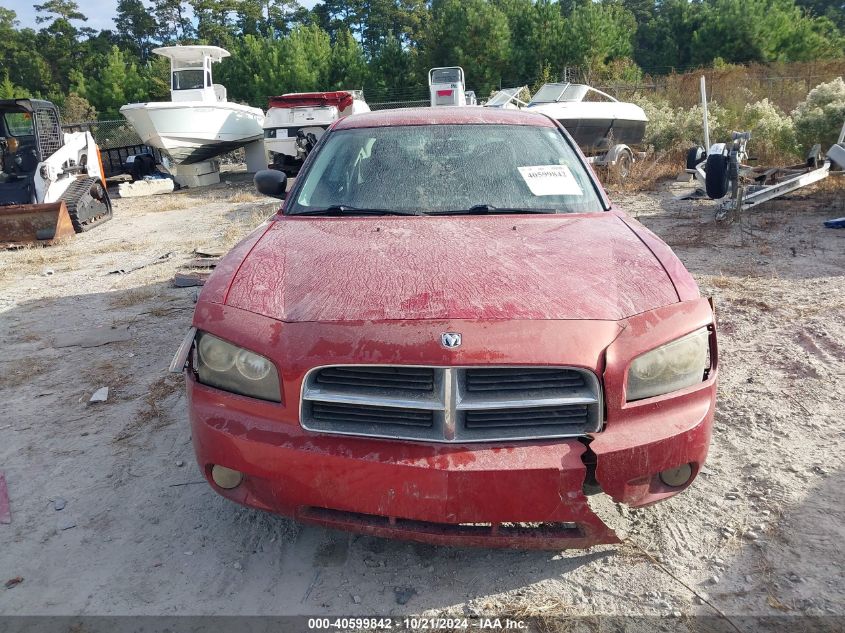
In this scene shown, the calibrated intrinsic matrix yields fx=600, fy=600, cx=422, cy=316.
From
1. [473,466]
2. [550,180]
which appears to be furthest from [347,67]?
[473,466]

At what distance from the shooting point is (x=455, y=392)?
6.58 feet

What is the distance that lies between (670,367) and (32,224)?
9.87 meters

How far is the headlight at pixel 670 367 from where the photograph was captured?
2096 mm

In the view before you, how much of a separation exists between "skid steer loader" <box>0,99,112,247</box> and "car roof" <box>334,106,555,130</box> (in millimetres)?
7350

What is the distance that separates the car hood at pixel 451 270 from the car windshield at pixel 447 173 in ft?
0.53

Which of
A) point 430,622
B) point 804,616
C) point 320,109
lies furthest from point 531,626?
point 320,109

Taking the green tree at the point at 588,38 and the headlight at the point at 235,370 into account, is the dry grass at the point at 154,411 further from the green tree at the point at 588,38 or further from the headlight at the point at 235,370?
the green tree at the point at 588,38

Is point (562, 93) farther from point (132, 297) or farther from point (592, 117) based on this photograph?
point (132, 297)

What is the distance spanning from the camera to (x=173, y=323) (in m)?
5.22

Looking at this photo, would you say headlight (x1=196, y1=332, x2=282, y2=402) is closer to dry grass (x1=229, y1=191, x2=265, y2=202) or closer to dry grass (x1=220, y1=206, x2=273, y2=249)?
dry grass (x1=220, y1=206, x2=273, y2=249)

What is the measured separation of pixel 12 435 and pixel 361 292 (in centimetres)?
260

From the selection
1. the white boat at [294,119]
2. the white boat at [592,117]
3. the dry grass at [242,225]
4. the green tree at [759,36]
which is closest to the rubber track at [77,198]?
the dry grass at [242,225]

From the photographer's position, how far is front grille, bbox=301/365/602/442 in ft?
6.60

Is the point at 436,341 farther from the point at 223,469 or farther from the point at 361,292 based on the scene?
the point at 223,469
